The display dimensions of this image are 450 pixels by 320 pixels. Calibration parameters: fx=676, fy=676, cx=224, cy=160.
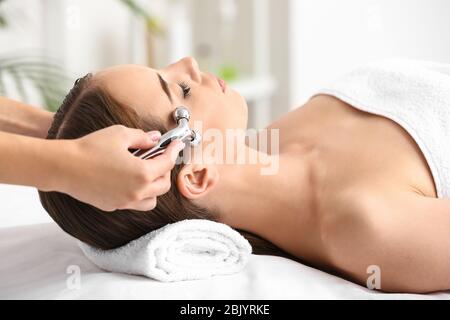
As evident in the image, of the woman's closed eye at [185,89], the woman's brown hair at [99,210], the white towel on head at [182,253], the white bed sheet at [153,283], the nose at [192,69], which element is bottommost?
the white bed sheet at [153,283]

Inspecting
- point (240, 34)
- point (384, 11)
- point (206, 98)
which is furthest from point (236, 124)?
point (384, 11)

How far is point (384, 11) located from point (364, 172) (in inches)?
107

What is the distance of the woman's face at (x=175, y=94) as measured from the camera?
1193 millimetres

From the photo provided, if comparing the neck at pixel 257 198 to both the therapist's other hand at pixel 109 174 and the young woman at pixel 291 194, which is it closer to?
the young woman at pixel 291 194

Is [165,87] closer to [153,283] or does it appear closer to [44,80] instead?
[153,283]

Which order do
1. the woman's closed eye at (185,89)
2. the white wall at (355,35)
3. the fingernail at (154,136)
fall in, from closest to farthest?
the fingernail at (154,136), the woman's closed eye at (185,89), the white wall at (355,35)

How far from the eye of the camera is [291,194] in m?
1.30

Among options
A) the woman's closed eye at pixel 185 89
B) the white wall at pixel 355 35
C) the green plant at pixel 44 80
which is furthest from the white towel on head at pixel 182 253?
the white wall at pixel 355 35

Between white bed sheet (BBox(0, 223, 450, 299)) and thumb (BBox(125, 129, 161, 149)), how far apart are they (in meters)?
0.24

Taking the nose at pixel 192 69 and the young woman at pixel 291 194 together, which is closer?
the young woman at pixel 291 194

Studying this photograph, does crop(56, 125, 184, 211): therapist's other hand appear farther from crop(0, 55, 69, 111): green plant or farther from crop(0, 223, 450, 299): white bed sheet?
crop(0, 55, 69, 111): green plant

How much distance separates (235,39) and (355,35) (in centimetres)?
80

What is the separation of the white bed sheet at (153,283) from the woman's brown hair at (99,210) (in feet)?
0.24

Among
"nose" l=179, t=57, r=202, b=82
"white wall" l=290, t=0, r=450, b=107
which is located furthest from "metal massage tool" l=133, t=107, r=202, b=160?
"white wall" l=290, t=0, r=450, b=107
